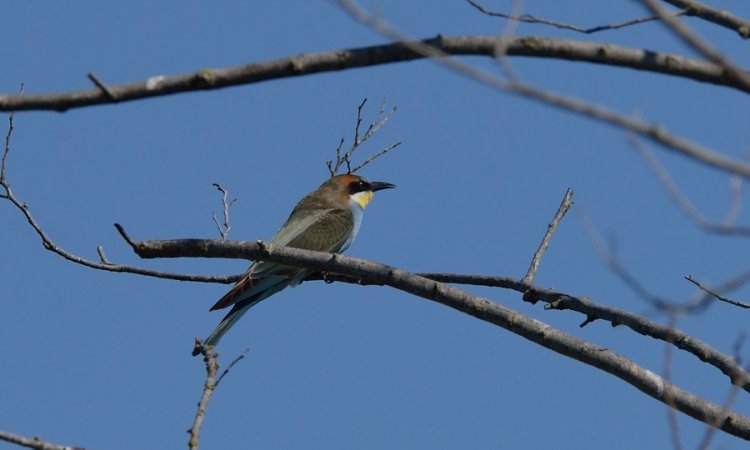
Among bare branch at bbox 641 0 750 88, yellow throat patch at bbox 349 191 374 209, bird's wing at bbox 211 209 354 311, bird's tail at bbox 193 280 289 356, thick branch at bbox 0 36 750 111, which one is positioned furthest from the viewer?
yellow throat patch at bbox 349 191 374 209

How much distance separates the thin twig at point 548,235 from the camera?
12.6 ft

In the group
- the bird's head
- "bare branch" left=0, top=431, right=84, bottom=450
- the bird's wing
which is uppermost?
the bird's head

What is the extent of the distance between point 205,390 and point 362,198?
14.0ft

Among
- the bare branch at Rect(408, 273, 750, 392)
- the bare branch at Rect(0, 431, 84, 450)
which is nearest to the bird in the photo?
the bare branch at Rect(408, 273, 750, 392)

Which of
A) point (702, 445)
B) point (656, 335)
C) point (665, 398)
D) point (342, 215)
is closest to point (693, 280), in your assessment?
point (656, 335)

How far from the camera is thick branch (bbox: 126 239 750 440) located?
3.17 metres

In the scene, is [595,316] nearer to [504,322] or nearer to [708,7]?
[504,322]

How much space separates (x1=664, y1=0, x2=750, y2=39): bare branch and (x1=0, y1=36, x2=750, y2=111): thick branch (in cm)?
70

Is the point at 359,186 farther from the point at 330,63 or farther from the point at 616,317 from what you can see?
the point at 330,63

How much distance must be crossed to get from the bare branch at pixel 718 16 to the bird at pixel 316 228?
2.80 metres

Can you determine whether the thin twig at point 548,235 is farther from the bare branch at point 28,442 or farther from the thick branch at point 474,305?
the bare branch at point 28,442

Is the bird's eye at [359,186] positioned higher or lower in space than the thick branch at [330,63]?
higher

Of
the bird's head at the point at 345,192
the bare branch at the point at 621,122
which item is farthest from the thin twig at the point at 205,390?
the bird's head at the point at 345,192

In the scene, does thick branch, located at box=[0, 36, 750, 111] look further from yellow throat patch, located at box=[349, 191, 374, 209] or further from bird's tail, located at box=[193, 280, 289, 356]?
yellow throat patch, located at box=[349, 191, 374, 209]
